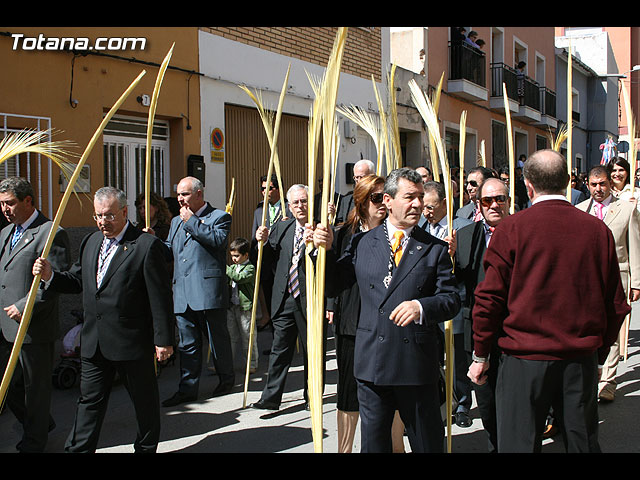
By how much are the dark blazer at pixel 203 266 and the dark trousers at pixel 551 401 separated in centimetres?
340

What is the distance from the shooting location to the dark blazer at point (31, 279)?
4.63 m

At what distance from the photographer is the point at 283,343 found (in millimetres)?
5758

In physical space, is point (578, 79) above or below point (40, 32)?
Answer: above

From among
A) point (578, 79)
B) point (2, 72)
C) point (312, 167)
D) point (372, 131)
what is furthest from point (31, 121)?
point (578, 79)

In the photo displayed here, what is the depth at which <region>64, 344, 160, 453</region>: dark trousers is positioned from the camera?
416 cm

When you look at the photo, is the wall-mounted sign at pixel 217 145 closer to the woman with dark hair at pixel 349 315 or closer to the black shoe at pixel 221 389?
the black shoe at pixel 221 389

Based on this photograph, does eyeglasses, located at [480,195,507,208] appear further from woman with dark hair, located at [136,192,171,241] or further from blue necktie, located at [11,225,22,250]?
woman with dark hair, located at [136,192,171,241]

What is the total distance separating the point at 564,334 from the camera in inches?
125

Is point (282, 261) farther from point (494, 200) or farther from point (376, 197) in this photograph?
point (494, 200)

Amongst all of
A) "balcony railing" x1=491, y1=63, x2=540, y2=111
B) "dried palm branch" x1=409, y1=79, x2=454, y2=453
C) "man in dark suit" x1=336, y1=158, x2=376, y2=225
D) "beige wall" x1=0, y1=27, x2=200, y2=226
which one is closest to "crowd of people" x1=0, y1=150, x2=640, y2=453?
"dried palm branch" x1=409, y1=79, x2=454, y2=453

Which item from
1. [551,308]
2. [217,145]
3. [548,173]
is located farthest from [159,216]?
[551,308]

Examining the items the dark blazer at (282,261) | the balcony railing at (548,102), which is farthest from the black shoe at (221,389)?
the balcony railing at (548,102)

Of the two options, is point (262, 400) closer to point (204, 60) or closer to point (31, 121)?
point (31, 121)

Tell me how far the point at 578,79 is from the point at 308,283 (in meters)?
30.4
